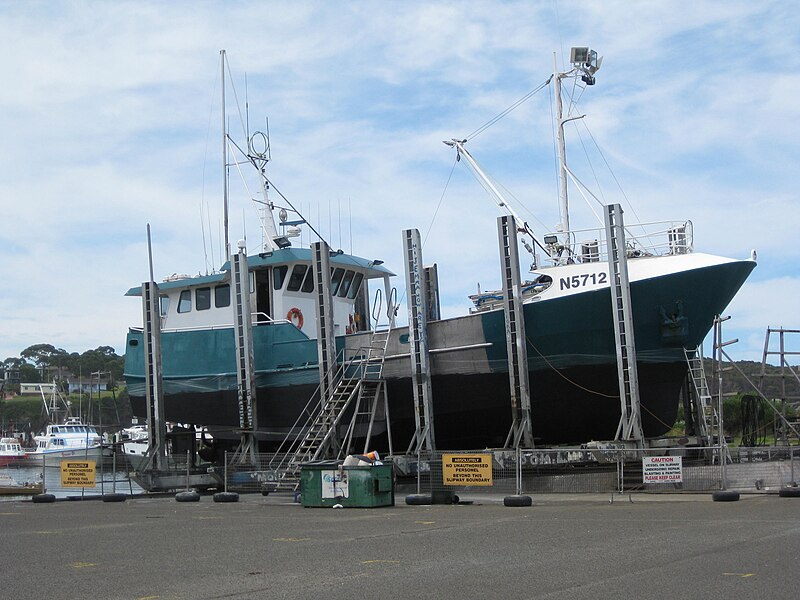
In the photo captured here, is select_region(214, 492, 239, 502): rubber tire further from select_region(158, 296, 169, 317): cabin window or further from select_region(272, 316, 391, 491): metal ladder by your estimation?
select_region(158, 296, 169, 317): cabin window

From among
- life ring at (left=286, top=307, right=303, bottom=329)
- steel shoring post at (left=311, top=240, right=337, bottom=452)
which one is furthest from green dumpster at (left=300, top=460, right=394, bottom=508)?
life ring at (left=286, top=307, right=303, bottom=329)

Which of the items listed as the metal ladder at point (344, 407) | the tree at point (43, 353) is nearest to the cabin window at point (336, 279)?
the metal ladder at point (344, 407)

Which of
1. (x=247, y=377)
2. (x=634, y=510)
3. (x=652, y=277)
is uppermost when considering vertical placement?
(x=652, y=277)

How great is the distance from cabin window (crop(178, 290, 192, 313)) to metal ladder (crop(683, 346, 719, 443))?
1379 cm

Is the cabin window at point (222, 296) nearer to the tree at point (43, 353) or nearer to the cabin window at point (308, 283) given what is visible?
the cabin window at point (308, 283)

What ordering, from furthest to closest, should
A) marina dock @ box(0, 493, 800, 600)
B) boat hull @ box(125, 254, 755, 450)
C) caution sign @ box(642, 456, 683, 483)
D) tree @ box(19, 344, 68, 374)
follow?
tree @ box(19, 344, 68, 374), boat hull @ box(125, 254, 755, 450), caution sign @ box(642, 456, 683, 483), marina dock @ box(0, 493, 800, 600)

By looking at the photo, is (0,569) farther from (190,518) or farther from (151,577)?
(190,518)

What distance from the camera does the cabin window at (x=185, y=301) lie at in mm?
27266

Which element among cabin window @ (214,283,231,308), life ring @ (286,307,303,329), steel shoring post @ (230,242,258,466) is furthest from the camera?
cabin window @ (214,283,231,308)

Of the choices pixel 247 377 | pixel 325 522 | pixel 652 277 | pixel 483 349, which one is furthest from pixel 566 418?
pixel 325 522

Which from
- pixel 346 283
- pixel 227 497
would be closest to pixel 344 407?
pixel 227 497

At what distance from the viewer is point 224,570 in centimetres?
823

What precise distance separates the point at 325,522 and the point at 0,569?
5259mm

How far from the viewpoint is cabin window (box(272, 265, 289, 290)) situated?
25656 mm
